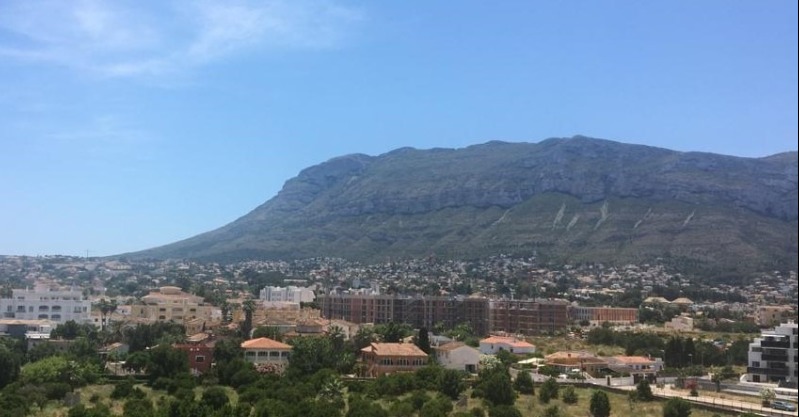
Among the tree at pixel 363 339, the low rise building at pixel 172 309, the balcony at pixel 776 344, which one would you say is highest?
the low rise building at pixel 172 309

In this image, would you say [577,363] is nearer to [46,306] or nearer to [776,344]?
[776,344]

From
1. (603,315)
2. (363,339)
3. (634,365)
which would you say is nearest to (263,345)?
(363,339)

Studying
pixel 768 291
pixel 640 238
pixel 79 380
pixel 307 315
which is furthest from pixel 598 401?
pixel 640 238

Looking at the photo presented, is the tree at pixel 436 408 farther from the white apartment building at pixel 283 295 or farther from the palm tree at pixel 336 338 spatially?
the white apartment building at pixel 283 295

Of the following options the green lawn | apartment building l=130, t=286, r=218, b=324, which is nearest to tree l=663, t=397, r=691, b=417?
the green lawn

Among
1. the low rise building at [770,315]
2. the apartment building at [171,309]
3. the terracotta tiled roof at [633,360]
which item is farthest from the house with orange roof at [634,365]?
the apartment building at [171,309]

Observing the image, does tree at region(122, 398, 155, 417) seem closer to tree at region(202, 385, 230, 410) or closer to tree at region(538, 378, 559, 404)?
tree at region(202, 385, 230, 410)
